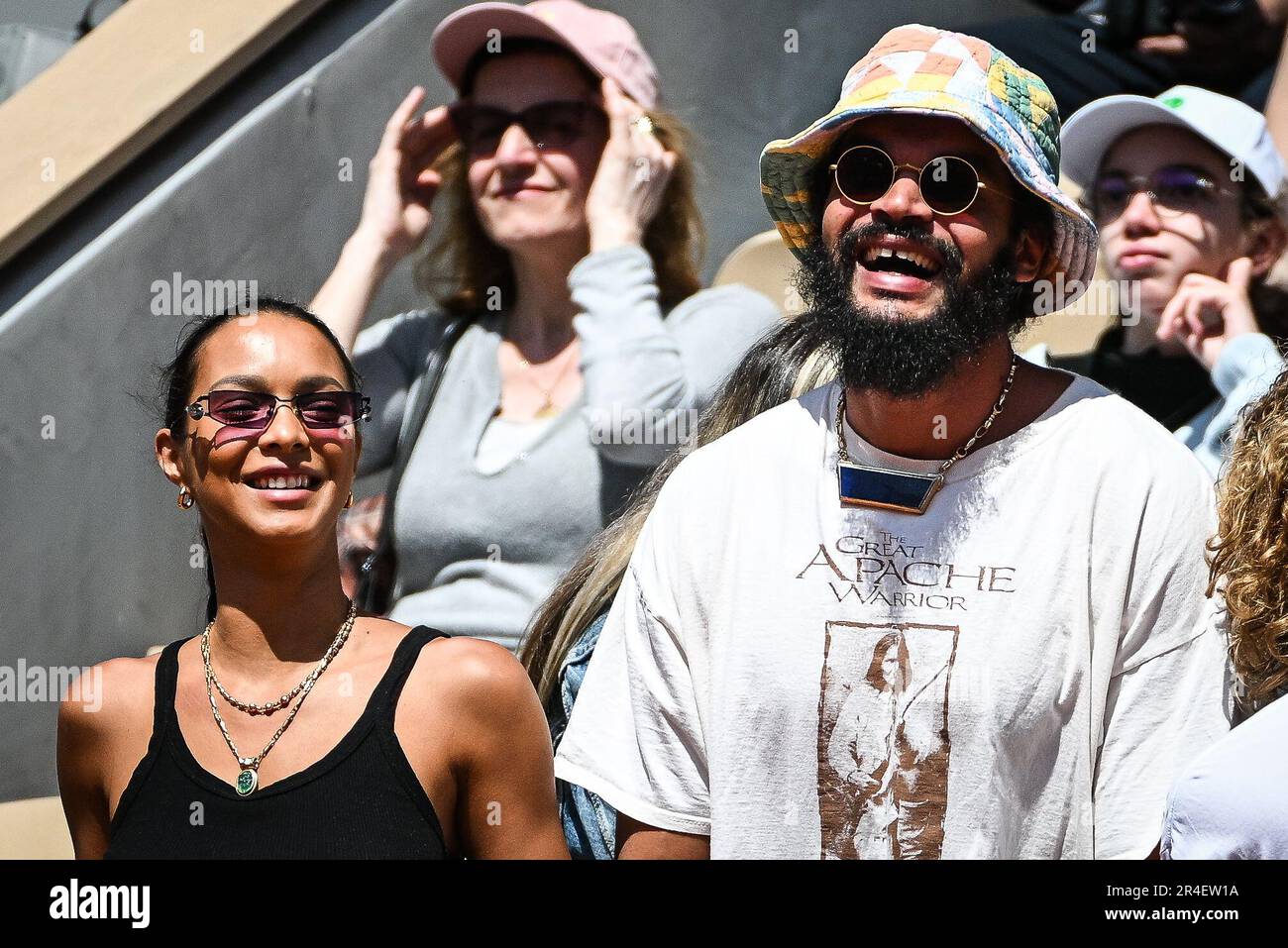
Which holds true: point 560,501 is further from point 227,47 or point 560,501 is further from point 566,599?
point 227,47

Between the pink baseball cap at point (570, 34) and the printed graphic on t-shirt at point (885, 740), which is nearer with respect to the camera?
the printed graphic on t-shirt at point (885, 740)

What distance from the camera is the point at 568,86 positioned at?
12.8ft

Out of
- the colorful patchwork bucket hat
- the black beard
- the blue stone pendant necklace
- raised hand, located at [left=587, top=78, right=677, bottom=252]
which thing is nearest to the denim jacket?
the blue stone pendant necklace

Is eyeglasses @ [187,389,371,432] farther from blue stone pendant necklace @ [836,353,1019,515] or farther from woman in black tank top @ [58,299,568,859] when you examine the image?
blue stone pendant necklace @ [836,353,1019,515]

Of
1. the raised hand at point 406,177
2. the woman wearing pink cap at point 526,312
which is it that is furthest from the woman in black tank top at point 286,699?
the raised hand at point 406,177

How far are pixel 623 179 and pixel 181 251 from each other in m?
1.52

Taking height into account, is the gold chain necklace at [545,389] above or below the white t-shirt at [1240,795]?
above

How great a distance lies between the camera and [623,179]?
12.5 feet

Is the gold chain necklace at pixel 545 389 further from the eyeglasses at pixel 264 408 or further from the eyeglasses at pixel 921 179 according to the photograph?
the eyeglasses at pixel 921 179

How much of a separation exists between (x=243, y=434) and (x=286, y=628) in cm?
29

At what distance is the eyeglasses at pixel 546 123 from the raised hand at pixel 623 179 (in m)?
0.06

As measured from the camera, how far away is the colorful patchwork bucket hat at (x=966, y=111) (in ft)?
7.73

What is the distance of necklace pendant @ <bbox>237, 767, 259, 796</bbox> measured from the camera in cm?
229
